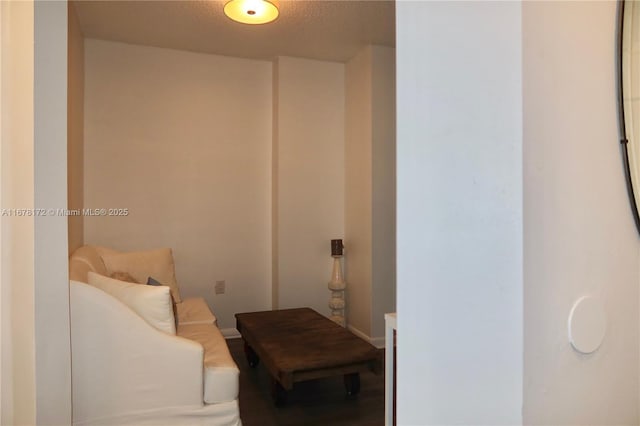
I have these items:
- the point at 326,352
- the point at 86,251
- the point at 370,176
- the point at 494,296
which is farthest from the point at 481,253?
the point at 370,176

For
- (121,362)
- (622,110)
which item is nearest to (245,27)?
(121,362)

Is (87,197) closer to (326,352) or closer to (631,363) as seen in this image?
(326,352)

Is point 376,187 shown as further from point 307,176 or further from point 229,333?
point 229,333

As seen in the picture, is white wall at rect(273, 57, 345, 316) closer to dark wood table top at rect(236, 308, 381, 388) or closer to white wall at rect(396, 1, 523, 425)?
dark wood table top at rect(236, 308, 381, 388)

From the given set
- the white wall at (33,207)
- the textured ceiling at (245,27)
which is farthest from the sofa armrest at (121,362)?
the textured ceiling at (245,27)

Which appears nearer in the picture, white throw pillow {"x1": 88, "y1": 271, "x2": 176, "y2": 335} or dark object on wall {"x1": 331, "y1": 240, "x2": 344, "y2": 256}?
white throw pillow {"x1": 88, "y1": 271, "x2": 176, "y2": 335}

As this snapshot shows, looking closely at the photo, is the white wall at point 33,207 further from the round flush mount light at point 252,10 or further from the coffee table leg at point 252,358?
the coffee table leg at point 252,358

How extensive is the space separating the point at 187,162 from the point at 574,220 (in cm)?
367

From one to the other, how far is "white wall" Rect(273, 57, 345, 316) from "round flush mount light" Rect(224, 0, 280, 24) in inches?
45.6

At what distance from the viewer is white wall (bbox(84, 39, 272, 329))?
363 centimetres

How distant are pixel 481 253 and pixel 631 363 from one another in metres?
0.41

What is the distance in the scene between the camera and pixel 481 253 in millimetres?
583

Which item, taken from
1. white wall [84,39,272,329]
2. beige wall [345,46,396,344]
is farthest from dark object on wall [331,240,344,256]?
white wall [84,39,272,329]

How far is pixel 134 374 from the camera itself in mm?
1995
